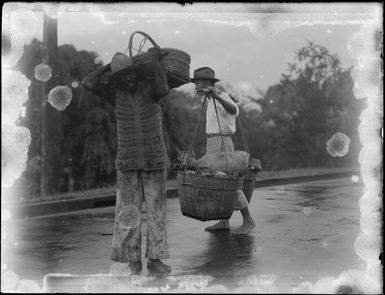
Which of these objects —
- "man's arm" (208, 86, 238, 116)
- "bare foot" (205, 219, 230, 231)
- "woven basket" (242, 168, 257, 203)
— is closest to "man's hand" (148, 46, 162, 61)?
"man's arm" (208, 86, 238, 116)

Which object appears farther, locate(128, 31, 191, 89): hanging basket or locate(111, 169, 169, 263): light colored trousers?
locate(111, 169, 169, 263): light colored trousers

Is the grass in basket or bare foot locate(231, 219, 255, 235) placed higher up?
the grass in basket

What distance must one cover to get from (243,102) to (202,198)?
17.7 meters

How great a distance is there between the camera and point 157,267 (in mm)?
6328

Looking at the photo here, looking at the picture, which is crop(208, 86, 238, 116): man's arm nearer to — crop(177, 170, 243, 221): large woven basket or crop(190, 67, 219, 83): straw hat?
crop(190, 67, 219, 83): straw hat

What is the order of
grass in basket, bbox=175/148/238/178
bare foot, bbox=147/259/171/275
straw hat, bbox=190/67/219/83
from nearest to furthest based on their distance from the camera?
bare foot, bbox=147/259/171/275 < grass in basket, bbox=175/148/238/178 < straw hat, bbox=190/67/219/83

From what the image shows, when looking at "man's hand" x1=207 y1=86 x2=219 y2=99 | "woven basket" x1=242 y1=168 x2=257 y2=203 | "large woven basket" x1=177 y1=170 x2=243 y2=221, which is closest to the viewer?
"man's hand" x1=207 y1=86 x2=219 y2=99

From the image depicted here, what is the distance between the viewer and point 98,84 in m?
6.27

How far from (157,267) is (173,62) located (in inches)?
70.8

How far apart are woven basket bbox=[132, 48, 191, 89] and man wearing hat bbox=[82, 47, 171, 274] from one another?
9 centimetres

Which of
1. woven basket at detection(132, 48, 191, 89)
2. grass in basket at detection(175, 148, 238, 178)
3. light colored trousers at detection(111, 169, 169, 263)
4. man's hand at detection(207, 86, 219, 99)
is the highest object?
woven basket at detection(132, 48, 191, 89)

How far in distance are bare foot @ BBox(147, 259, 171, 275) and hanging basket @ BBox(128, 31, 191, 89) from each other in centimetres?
158

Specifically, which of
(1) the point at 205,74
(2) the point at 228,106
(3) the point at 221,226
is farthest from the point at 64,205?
(2) the point at 228,106

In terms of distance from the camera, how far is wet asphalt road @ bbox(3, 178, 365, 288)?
6566mm
